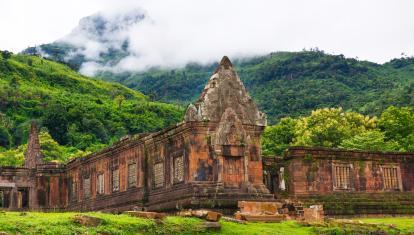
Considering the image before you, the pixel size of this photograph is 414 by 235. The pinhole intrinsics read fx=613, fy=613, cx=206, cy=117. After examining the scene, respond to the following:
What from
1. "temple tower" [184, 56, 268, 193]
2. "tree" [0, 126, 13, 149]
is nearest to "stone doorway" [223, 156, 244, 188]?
"temple tower" [184, 56, 268, 193]

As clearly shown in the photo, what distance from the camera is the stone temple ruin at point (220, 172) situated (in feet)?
85.0

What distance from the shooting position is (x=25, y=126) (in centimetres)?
8744

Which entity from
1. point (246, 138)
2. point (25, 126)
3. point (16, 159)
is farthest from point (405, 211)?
point (25, 126)

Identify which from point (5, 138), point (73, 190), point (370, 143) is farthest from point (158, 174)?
point (5, 138)

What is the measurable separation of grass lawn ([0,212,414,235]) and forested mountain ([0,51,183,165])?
59400 millimetres

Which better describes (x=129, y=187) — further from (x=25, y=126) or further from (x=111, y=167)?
(x=25, y=126)

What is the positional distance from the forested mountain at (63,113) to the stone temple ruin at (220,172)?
42.6 m

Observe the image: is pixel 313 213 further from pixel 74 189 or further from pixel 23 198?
pixel 23 198

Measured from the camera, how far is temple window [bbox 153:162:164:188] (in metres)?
28.3

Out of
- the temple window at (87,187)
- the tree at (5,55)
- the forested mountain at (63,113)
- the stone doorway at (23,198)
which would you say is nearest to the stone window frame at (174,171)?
the temple window at (87,187)

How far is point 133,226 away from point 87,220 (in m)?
1.30

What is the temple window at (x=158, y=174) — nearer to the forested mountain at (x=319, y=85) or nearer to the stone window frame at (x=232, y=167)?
the stone window frame at (x=232, y=167)

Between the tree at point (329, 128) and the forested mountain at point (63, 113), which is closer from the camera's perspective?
the tree at point (329, 128)

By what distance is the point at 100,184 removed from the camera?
114 ft
